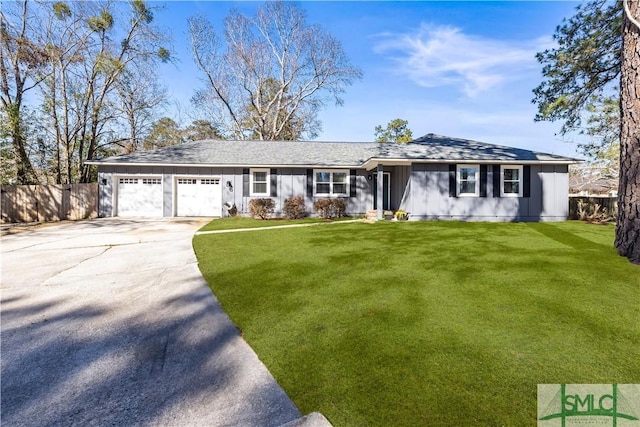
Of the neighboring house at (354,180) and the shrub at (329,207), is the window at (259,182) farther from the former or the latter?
the shrub at (329,207)

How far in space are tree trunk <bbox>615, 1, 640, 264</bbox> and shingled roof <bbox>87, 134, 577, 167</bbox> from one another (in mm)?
6575

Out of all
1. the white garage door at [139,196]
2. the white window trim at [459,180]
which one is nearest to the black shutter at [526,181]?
the white window trim at [459,180]

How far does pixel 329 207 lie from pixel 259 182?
397 centimetres

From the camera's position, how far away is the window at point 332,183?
15.9 meters

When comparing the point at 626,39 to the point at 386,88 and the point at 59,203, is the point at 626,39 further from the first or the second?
the point at 59,203

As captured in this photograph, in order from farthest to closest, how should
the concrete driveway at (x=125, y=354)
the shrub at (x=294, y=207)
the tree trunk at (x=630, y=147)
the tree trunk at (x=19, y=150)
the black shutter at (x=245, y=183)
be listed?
the black shutter at (x=245, y=183) → the tree trunk at (x=19, y=150) → the shrub at (x=294, y=207) → the tree trunk at (x=630, y=147) → the concrete driveway at (x=125, y=354)

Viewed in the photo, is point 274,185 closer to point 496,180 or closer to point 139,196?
point 139,196

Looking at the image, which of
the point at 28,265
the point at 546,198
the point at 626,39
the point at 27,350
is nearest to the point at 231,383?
the point at 27,350

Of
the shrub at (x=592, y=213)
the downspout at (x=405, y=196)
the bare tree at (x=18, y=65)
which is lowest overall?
the shrub at (x=592, y=213)

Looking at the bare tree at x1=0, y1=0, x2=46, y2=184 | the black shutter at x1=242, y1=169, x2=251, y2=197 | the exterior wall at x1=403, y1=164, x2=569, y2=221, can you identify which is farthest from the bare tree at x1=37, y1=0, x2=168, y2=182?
the exterior wall at x1=403, y1=164, x2=569, y2=221

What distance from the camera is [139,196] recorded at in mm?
15898

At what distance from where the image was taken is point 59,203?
15.3 m

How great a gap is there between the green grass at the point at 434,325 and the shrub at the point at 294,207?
8.26 meters

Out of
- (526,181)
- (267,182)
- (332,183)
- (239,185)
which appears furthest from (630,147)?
(239,185)
